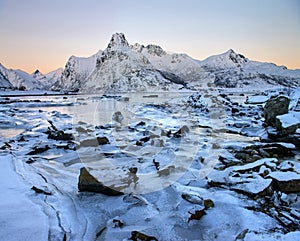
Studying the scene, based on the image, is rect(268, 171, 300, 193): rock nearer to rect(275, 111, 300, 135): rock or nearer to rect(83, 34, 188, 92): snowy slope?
rect(275, 111, 300, 135): rock

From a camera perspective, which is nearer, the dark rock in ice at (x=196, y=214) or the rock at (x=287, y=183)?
the dark rock in ice at (x=196, y=214)

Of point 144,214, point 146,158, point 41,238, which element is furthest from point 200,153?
point 41,238

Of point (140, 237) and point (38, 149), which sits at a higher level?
point (140, 237)

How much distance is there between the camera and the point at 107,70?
14500 centimetres

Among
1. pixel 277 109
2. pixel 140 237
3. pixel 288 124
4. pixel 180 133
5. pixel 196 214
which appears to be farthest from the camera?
pixel 277 109

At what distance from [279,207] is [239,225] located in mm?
838

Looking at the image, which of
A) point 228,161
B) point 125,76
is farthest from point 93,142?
point 125,76

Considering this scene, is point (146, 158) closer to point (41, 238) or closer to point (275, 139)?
point (41, 238)

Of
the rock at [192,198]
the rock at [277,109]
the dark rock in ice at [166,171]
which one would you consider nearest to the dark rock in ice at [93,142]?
the dark rock in ice at [166,171]

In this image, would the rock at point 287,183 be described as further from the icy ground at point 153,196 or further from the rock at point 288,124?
the rock at point 288,124

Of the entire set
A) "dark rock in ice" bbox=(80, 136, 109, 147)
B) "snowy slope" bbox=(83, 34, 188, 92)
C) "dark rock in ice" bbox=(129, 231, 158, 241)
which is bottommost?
"dark rock in ice" bbox=(80, 136, 109, 147)

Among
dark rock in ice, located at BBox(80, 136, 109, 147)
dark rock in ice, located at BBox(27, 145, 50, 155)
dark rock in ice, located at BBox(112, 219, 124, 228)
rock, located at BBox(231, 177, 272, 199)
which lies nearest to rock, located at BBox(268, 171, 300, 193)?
rock, located at BBox(231, 177, 272, 199)

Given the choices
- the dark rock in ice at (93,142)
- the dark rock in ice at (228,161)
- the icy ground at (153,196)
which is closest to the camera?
the icy ground at (153,196)

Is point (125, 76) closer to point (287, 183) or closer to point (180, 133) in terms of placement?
point (180, 133)
